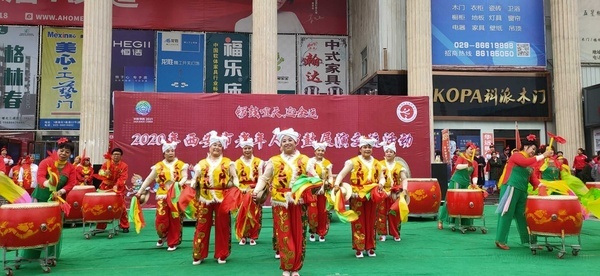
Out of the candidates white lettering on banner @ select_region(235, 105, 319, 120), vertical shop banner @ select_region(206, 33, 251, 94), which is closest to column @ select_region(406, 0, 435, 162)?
white lettering on banner @ select_region(235, 105, 319, 120)

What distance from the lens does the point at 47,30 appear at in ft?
64.4

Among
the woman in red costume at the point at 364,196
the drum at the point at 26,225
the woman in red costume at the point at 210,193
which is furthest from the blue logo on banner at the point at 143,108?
the woman in red costume at the point at 364,196

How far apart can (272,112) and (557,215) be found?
24.0 ft

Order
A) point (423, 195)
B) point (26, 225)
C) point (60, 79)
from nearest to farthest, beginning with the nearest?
1. point (26, 225)
2. point (423, 195)
3. point (60, 79)

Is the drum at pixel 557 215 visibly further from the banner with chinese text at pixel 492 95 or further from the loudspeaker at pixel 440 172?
the banner with chinese text at pixel 492 95

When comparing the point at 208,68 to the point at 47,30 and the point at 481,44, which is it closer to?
the point at 47,30

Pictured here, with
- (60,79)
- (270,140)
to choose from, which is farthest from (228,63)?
(270,140)

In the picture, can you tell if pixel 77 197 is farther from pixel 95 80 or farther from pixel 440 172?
pixel 440 172

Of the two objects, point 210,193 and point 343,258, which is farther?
point 343,258

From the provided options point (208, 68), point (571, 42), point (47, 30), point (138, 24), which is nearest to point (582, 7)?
point (571, 42)

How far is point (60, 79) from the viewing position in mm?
19562

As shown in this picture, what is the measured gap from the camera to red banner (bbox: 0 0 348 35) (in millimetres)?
19453

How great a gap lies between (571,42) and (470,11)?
3.52 meters

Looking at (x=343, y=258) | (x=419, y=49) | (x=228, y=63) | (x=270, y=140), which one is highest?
(x=228, y=63)
